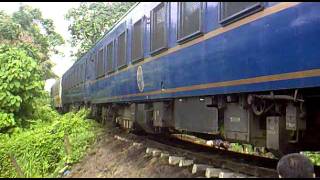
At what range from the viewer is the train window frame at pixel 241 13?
199 inches

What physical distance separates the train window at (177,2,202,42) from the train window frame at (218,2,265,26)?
663 mm

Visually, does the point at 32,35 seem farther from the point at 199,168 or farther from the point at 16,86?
the point at 199,168

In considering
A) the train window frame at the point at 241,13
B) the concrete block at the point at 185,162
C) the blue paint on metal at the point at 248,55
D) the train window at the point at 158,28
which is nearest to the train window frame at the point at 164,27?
the train window at the point at 158,28

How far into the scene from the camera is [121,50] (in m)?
11.5

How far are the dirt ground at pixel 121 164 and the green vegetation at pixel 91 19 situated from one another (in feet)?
66.9

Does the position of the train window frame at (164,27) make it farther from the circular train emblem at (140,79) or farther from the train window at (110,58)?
the train window at (110,58)

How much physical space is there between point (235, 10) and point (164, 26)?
263 cm

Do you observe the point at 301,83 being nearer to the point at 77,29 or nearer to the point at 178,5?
the point at 178,5

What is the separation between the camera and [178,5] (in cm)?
738

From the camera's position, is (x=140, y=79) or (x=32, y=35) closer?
(x=140, y=79)

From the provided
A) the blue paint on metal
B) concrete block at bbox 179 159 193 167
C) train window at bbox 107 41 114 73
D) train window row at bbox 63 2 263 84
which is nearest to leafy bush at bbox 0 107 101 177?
train window at bbox 107 41 114 73

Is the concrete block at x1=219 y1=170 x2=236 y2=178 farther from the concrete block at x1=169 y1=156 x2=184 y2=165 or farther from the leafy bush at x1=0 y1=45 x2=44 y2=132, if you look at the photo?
the leafy bush at x1=0 y1=45 x2=44 y2=132

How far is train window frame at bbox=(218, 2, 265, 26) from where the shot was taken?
16.6 feet

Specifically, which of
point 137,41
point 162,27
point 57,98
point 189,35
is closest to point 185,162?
point 189,35
